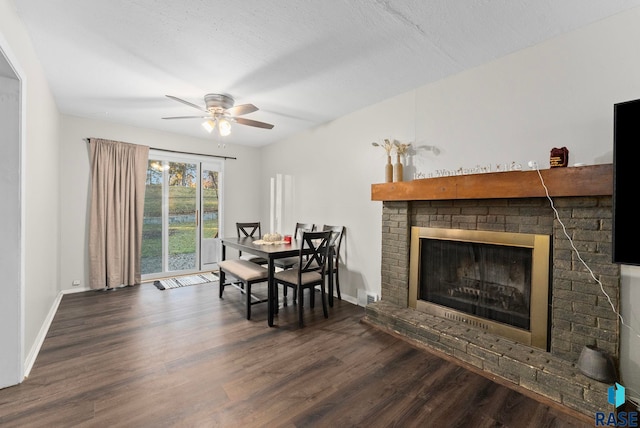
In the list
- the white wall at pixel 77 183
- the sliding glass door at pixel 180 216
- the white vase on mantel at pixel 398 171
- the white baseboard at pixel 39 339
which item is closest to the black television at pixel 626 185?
the white vase on mantel at pixel 398 171

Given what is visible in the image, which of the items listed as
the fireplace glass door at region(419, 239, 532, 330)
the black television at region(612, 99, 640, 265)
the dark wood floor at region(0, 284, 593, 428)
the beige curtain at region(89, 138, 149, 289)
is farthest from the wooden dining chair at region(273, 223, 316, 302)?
the black television at region(612, 99, 640, 265)

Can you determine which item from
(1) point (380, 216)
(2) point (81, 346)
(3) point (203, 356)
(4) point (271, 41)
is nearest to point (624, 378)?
(1) point (380, 216)

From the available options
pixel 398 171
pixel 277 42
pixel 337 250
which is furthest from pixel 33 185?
pixel 398 171

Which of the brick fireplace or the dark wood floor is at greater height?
the brick fireplace

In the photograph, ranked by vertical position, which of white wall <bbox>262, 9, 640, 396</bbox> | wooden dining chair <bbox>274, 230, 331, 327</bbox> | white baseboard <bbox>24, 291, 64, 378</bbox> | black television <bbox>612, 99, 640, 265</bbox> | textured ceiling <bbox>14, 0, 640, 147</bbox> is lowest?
white baseboard <bbox>24, 291, 64, 378</bbox>

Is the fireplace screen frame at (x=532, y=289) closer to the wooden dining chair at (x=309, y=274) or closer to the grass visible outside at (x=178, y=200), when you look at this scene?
the wooden dining chair at (x=309, y=274)

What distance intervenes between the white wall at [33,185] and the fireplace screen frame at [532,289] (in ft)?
11.0

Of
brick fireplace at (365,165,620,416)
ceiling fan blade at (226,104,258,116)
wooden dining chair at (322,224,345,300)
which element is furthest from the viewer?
wooden dining chair at (322,224,345,300)

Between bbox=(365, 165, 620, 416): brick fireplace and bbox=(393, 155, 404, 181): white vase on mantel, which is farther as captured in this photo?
bbox=(393, 155, 404, 181): white vase on mantel

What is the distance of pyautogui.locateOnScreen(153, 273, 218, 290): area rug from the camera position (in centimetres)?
430

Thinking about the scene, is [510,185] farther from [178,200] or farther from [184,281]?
[178,200]

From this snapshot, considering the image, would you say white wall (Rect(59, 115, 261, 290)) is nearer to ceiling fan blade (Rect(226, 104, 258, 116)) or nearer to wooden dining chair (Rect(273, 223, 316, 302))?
ceiling fan blade (Rect(226, 104, 258, 116))

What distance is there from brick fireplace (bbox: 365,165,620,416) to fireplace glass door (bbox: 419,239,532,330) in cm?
18

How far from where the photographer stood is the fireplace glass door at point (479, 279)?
232 centimetres
